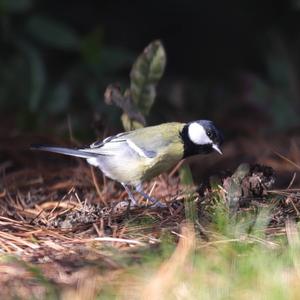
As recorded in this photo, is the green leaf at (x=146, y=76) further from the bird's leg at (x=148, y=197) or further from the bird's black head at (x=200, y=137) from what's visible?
the bird's leg at (x=148, y=197)

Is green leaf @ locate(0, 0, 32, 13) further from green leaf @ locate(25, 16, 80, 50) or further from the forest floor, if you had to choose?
the forest floor

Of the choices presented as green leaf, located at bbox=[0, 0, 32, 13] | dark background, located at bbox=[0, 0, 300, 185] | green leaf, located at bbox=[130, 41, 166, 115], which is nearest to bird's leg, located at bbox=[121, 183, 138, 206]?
green leaf, located at bbox=[130, 41, 166, 115]

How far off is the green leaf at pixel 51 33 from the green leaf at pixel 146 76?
1458 mm

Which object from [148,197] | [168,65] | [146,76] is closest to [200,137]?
[148,197]

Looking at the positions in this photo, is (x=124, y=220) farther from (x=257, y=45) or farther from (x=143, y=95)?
(x=257, y=45)

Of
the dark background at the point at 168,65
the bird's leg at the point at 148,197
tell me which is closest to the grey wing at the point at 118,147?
the bird's leg at the point at 148,197

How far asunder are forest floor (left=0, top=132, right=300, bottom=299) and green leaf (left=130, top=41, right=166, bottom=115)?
0.41 m

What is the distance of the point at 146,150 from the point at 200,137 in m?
0.25

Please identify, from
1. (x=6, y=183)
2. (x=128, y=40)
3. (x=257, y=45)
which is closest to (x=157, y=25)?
(x=128, y=40)

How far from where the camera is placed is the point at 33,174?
3.72 m

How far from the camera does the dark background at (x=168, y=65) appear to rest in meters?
5.05

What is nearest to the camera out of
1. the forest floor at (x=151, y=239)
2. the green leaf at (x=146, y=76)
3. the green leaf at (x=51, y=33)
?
the forest floor at (x=151, y=239)

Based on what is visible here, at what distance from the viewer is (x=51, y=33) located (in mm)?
5207

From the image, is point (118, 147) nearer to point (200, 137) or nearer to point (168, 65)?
point (200, 137)
